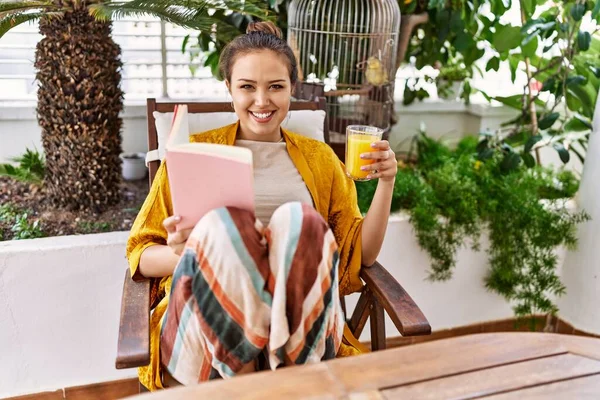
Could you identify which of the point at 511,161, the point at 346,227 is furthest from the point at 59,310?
the point at 511,161

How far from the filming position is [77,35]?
2111 mm

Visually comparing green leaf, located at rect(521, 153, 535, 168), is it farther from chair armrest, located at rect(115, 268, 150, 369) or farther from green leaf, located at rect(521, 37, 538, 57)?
chair armrest, located at rect(115, 268, 150, 369)

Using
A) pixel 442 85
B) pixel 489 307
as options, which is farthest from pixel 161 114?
pixel 442 85

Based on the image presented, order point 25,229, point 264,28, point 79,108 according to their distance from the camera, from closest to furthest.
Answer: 1. point 264,28
2. point 25,229
3. point 79,108

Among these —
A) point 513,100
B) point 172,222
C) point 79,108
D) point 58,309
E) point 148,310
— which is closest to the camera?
point 172,222

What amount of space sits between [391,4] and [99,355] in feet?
5.85

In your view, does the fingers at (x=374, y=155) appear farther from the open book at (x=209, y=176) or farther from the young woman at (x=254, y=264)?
the open book at (x=209, y=176)

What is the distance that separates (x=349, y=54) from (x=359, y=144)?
1.38 metres

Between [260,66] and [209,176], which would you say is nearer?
[209,176]

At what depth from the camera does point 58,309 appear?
1970 mm

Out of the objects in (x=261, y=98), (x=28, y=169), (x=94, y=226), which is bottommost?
(x=94, y=226)

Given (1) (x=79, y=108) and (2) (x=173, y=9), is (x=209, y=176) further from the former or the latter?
(1) (x=79, y=108)

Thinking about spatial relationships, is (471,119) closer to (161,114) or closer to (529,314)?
(529,314)

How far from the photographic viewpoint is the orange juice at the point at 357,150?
145cm
